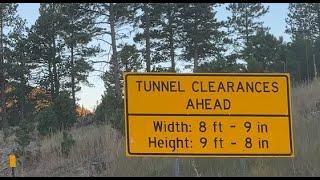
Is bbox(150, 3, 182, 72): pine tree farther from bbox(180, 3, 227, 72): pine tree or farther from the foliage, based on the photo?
the foliage

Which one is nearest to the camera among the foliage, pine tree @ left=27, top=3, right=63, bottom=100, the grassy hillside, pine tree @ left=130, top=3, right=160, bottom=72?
the grassy hillside

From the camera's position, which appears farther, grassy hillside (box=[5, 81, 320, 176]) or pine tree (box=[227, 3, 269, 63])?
pine tree (box=[227, 3, 269, 63])

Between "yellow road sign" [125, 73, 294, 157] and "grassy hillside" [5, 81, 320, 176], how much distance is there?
2.15 metres

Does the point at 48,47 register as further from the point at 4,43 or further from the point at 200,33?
the point at 200,33

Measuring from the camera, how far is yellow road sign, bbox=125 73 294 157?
6.46 metres

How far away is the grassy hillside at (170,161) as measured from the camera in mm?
9273

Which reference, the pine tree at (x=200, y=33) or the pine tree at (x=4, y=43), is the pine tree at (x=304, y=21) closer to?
the pine tree at (x=200, y=33)

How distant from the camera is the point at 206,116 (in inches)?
257

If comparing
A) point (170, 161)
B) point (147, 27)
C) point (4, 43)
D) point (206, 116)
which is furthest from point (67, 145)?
point (4, 43)

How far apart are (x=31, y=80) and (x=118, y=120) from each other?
4505 cm

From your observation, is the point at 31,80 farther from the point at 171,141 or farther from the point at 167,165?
the point at 171,141

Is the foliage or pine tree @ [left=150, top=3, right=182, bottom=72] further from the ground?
pine tree @ [left=150, top=3, right=182, bottom=72]

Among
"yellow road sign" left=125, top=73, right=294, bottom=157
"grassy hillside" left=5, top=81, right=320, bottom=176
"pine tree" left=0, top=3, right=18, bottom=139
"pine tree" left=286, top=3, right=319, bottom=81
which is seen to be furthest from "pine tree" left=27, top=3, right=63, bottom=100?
"yellow road sign" left=125, top=73, right=294, bottom=157

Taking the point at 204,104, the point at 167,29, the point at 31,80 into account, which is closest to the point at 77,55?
the point at 31,80
